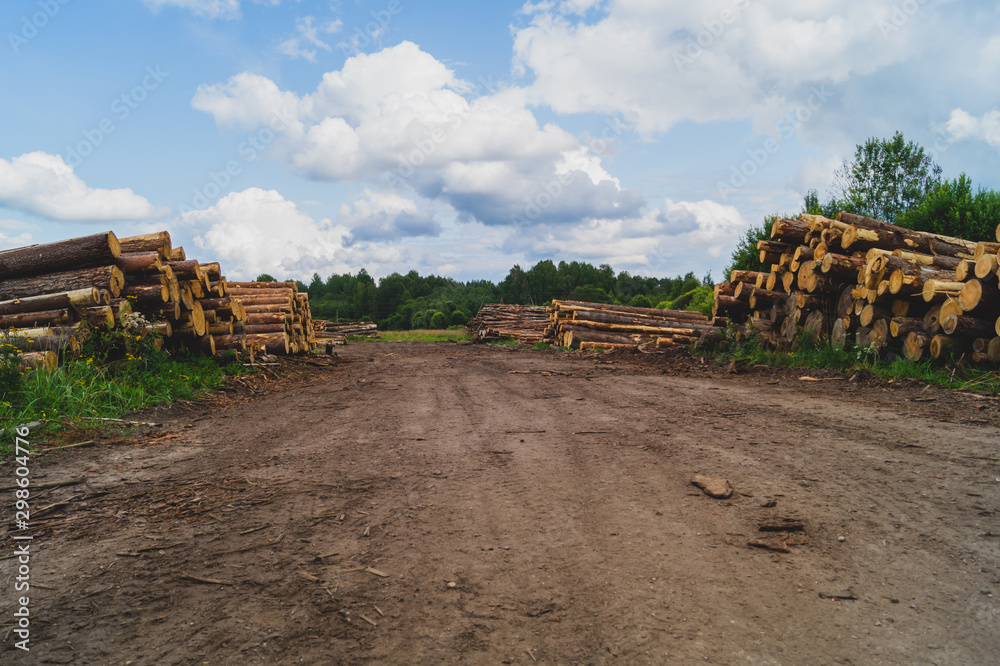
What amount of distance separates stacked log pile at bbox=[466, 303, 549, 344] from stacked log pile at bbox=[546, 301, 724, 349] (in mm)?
3714

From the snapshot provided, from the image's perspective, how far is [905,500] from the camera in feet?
11.2

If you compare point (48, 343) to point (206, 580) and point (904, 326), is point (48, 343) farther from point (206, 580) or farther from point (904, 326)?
point (904, 326)

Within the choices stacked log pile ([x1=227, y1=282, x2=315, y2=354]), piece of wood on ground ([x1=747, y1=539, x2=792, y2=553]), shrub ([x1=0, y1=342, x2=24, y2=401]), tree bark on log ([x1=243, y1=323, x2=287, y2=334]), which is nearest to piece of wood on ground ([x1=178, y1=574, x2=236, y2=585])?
piece of wood on ground ([x1=747, y1=539, x2=792, y2=553])

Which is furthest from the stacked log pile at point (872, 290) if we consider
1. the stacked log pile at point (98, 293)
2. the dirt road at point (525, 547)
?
the stacked log pile at point (98, 293)

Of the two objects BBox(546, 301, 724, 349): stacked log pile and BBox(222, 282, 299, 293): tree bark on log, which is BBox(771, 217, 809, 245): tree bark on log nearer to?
BBox(546, 301, 724, 349): stacked log pile

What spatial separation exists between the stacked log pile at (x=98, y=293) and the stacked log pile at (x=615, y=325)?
10823mm

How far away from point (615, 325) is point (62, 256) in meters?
14.3

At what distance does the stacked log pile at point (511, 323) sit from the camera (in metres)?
23.1

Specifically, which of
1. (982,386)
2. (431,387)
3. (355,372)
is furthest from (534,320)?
(982,386)

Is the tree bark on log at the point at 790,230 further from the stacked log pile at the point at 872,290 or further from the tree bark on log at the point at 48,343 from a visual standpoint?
the tree bark on log at the point at 48,343

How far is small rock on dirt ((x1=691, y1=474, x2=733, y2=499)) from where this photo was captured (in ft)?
11.6

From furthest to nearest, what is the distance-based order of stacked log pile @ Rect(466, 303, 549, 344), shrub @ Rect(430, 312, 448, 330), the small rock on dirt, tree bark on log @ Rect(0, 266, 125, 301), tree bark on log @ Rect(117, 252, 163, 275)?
1. shrub @ Rect(430, 312, 448, 330)
2. stacked log pile @ Rect(466, 303, 549, 344)
3. tree bark on log @ Rect(117, 252, 163, 275)
4. tree bark on log @ Rect(0, 266, 125, 301)
5. the small rock on dirt

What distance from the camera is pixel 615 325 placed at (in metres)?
17.1

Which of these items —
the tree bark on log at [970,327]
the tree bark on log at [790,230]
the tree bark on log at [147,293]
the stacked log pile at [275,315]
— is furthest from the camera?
the stacked log pile at [275,315]
